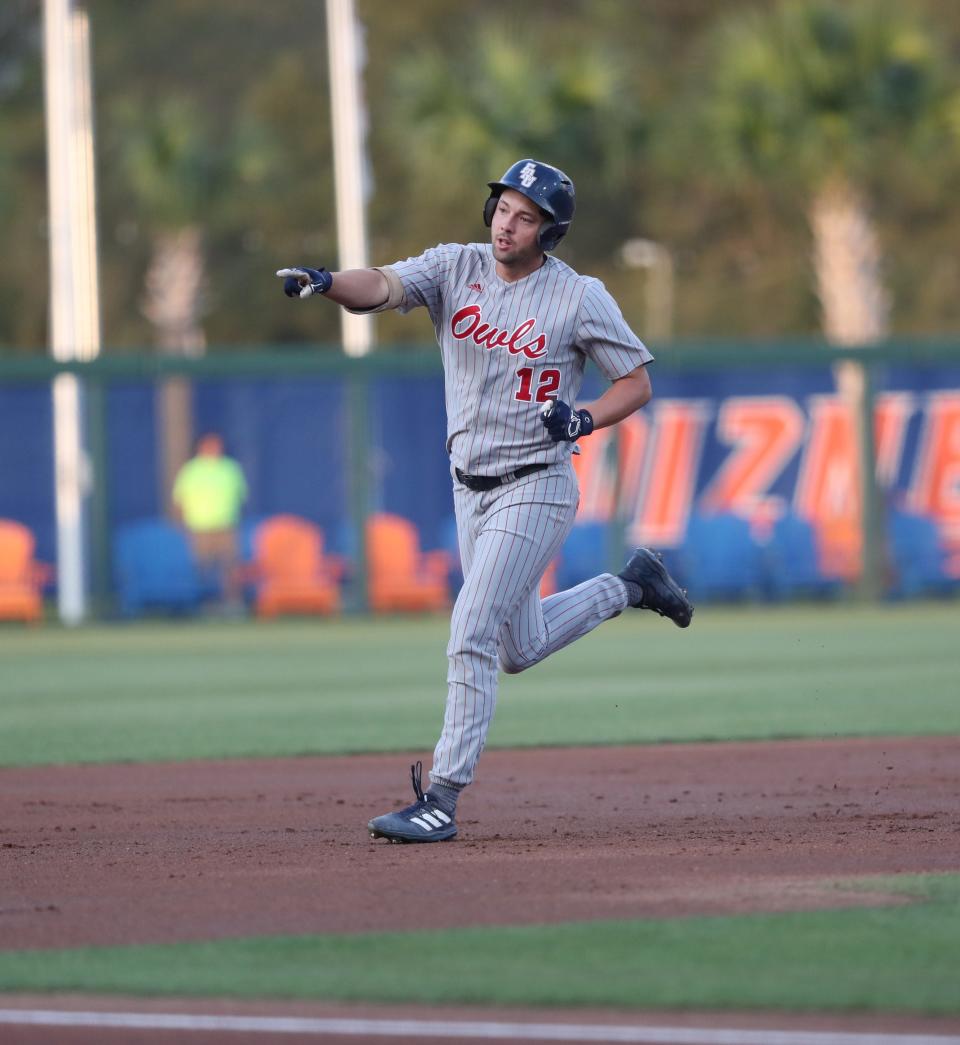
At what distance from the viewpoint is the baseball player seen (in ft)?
20.3

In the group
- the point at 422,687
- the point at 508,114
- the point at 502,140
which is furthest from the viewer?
the point at 502,140

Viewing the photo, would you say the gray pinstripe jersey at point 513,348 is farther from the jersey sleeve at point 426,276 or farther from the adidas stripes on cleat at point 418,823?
the adidas stripes on cleat at point 418,823

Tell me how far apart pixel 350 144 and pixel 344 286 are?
18.8 m

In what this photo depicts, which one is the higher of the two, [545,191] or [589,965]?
[545,191]

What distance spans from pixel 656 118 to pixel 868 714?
75.0ft

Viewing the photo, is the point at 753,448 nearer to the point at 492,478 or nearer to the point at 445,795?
the point at 492,478

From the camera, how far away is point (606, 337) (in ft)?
20.5

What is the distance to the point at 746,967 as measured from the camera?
14.1ft

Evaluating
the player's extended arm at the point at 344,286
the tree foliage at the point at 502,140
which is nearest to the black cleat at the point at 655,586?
the player's extended arm at the point at 344,286

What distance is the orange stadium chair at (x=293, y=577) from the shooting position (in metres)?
21.0

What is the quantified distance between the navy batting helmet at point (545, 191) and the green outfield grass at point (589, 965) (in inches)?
90.5

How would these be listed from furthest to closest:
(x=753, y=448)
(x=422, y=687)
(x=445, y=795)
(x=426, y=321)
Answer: (x=426, y=321)
(x=753, y=448)
(x=422, y=687)
(x=445, y=795)

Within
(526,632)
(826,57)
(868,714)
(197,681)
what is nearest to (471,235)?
(826,57)

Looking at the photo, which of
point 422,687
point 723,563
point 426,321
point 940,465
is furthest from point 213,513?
point 426,321
